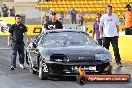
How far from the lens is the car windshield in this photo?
43.9 ft

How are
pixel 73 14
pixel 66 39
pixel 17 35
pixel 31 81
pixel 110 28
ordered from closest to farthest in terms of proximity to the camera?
pixel 31 81, pixel 66 39, pixel 17 35, pixel 110 28, pixel 73 14

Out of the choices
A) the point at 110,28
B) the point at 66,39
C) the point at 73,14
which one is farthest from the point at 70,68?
the point at 73,14

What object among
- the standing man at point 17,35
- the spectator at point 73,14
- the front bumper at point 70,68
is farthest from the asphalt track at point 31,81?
the spectator at point 73,14

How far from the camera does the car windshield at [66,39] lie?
13.4 m

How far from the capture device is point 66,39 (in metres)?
13.6


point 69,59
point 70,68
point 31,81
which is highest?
point 69,59

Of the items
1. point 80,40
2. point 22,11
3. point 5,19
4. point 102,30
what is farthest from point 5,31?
point 80,40

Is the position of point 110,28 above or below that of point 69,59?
above

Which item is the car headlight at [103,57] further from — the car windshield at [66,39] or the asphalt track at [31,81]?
the car windshield at [66,39]

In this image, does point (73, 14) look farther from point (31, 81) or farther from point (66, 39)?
point (31, 81)

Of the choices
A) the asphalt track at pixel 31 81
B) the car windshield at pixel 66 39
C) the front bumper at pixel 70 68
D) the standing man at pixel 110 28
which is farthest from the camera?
the standing man at pixel 110 28

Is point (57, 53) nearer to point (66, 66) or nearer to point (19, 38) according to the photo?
point (66, 66)

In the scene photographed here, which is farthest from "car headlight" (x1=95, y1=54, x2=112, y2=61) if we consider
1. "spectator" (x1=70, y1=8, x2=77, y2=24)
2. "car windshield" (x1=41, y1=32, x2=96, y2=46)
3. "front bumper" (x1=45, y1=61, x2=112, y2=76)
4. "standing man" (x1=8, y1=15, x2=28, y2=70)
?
"spectator" (x1=70, y1=8, x2=77, y2=24)

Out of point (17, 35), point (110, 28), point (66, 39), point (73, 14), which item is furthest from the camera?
point (73, 14)
